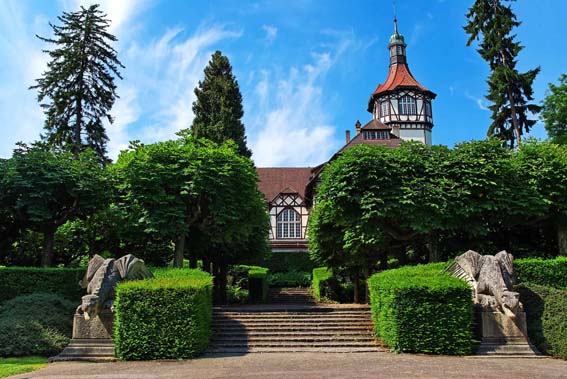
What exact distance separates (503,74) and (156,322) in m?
25.6

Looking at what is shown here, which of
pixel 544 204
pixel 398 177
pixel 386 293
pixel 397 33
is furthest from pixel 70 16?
pixel 397 33

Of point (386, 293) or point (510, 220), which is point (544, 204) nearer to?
point (510, 220)

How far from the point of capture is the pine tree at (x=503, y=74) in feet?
90.8

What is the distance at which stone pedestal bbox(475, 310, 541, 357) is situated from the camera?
425 inches

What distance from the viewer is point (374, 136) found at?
131 ft

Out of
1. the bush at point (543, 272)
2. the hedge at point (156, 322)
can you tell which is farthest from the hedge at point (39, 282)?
the bush at point (543, 272)

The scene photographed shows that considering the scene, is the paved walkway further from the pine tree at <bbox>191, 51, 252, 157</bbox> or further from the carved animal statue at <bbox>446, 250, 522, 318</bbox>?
the pine tree at <bbox>191, 51, 252, 157</bbox>

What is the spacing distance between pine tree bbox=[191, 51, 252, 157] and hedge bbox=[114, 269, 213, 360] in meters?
21.9

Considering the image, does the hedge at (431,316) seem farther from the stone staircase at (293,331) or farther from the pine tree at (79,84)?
the pine tree at (79,84)

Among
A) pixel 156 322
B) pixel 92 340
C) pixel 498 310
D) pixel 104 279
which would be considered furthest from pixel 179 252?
pixel 498 310

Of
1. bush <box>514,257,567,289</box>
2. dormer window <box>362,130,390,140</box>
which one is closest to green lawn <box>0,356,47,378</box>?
bush <box>514,257,567,289</box>

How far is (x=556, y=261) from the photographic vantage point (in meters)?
15.1

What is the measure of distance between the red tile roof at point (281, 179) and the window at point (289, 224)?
10.5 ft

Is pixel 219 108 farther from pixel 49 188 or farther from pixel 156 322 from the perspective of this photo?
pixel 156 322
